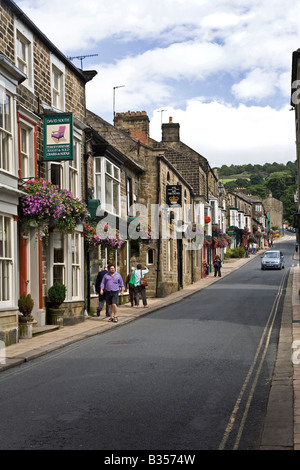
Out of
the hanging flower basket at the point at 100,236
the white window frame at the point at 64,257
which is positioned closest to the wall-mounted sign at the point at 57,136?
the white window frame at the point at 64,257

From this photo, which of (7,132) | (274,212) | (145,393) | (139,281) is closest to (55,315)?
(7,132)

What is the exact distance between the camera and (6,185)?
45.9 feet

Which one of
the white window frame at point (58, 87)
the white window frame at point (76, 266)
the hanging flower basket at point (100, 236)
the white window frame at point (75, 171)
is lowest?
the white window frame at point (76, 266)

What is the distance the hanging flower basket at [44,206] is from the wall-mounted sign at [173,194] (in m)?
17.0

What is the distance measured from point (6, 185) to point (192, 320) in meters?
6.82

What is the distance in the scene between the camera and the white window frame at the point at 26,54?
15836 mm

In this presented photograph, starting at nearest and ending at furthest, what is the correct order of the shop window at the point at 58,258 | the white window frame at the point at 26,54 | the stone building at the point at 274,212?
the white window frame at the point at 26,54 → the shop window at the point at 58,258 → the stone building at the point at 274,212

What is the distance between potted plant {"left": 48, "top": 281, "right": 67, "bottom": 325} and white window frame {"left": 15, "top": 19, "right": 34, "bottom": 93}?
5.49 metres

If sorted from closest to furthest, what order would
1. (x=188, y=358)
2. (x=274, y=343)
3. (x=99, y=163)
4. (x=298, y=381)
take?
(x=298, y=381)
(x=188, y=358)
(x=274, y=343)
(x=99, y=163)

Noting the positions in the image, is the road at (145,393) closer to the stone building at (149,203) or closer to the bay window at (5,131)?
the bay window at (5,131)

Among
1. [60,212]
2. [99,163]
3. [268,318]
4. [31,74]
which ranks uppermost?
[31,74]
